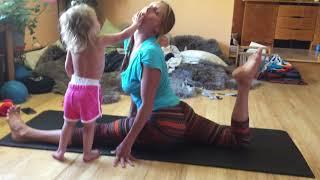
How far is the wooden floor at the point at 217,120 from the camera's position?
5.84ft

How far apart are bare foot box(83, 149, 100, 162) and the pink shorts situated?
19 centimetres

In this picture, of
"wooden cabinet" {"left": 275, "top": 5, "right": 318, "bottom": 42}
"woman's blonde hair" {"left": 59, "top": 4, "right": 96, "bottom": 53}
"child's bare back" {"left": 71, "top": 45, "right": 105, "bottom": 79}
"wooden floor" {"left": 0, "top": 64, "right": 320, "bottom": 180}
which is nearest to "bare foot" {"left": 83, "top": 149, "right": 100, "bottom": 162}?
"wooden floor" {"left": 0, "top": 64, "right": 320, "bottom": 180}

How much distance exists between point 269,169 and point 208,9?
317cm

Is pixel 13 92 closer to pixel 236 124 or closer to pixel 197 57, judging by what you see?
pixel 236 124

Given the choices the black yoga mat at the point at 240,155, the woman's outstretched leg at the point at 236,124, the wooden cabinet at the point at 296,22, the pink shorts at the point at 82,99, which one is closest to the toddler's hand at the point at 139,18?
the pink shorts at the point at 82,99

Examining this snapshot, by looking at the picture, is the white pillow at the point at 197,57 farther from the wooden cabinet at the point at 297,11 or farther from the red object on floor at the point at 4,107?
the wooden cabinet at the point at 297,11

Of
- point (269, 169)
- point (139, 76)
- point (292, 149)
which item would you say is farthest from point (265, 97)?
point (139, 76)

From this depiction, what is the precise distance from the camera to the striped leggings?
1.90m

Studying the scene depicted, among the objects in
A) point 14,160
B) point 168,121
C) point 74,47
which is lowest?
point 14,160

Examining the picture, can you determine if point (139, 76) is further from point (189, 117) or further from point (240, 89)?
point (240, 89)

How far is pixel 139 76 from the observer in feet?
5.99

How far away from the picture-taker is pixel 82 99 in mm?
1783

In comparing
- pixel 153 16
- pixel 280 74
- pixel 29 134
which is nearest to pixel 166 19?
pixel 153 16

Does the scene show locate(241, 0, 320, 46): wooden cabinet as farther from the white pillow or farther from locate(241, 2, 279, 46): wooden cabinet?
the white pillow
